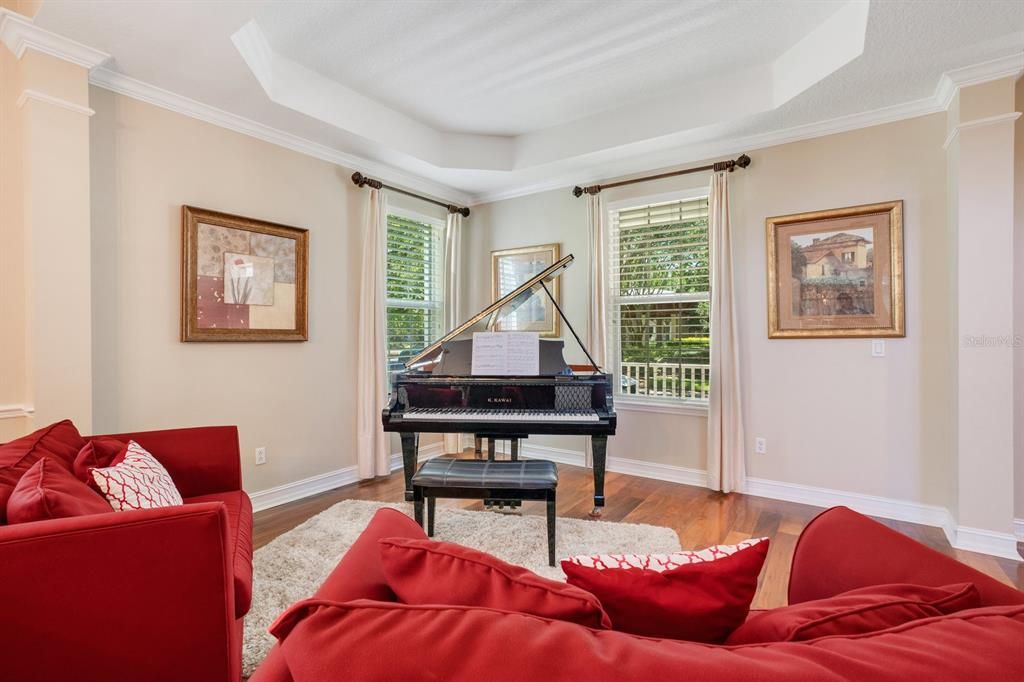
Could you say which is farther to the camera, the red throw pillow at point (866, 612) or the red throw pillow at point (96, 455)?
the red throw pillow at point (96, 455)

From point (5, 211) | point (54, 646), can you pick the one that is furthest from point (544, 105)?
point (54, 646)

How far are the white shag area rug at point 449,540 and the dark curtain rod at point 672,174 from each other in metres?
2.64

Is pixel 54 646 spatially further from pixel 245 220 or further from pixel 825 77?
pixel 825 77

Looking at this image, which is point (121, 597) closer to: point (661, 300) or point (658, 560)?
point (658, 560)

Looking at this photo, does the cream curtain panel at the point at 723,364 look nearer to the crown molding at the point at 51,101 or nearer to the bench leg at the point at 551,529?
the bench leg at the point at 551,529

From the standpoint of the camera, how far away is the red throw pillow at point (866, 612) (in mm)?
651

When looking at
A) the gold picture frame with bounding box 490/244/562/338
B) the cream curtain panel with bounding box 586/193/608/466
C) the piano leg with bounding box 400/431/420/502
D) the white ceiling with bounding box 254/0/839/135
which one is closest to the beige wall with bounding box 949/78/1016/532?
the white ceiling with bounding box 254/0/839/135

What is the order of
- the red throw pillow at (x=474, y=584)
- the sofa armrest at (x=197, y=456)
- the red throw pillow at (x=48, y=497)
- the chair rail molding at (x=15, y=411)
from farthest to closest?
the chair rail molding at (x=15, y=411)
the sofa armrest at (x=197, y=456)
the red throw pillow at (x=48, y=497)
the red throw pillow at (x=474, y=584)

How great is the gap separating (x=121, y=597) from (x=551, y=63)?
3.30 meters

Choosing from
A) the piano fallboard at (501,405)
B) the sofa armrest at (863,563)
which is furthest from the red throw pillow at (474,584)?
the piano fallboard at (501,405)

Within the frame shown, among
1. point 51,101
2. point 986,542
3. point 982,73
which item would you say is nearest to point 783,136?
point 982,73

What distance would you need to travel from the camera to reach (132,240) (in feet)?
9.34

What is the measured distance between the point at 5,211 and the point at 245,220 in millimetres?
1129

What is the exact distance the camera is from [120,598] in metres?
1.14
